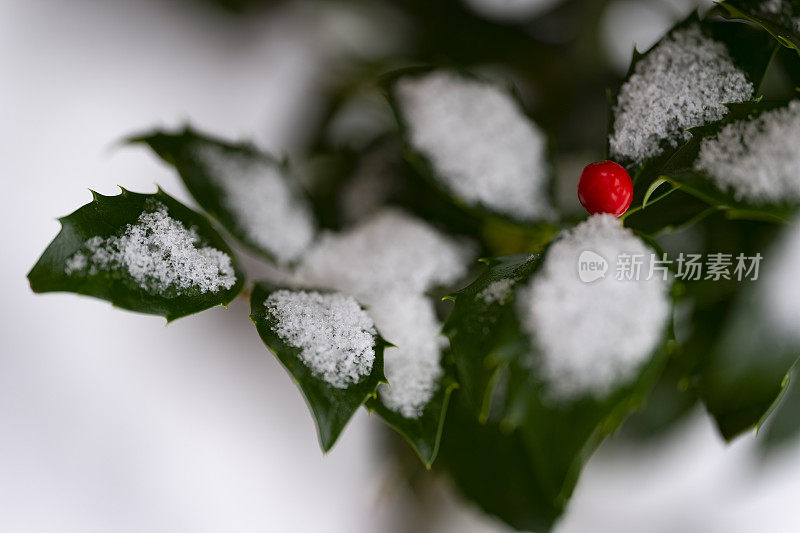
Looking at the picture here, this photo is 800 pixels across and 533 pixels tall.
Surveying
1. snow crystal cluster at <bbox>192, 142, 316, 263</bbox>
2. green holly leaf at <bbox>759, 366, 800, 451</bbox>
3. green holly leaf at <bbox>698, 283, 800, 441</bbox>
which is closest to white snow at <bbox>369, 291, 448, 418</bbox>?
snow crystal cluster at <bbox>192, 142, 316, 263</bbox>

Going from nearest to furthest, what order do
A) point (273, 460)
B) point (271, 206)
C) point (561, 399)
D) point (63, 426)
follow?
point (561, 399), point (271, 206), point (63, 426), point (273, 460)

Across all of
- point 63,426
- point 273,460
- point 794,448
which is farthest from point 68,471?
point 794,448

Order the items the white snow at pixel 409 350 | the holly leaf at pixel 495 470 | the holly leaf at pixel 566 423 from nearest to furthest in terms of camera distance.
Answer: the holly leaf at pixel 566 423, the white snow at pixel 409 350, the holly leaf at pixel 495 470

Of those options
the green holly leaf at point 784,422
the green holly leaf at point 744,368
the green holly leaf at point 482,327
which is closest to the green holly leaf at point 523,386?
the green holly leaf at point 482,327

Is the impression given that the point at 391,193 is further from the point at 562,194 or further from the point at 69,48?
the point at 69,48

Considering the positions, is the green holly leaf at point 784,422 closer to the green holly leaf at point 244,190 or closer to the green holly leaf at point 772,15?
the green holly leaf at point 772,15

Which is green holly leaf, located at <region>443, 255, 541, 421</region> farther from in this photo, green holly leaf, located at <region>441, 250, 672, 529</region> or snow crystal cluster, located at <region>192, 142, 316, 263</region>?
snow crystal cluster, located at <region>192, 142, 316, 263</region>

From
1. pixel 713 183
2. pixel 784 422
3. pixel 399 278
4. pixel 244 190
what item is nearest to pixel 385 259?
pixel 399 278
